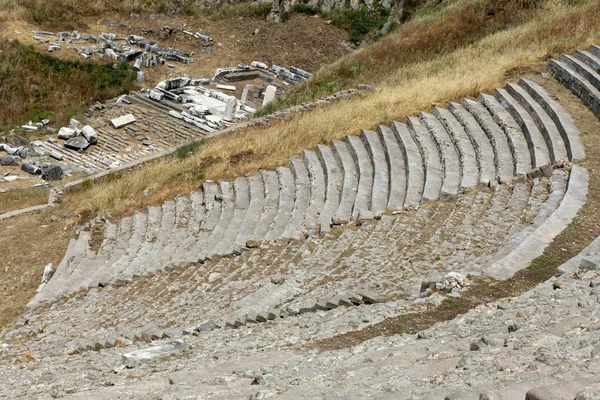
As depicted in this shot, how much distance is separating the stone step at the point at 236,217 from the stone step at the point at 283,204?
567mm

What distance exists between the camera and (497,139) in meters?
11.2

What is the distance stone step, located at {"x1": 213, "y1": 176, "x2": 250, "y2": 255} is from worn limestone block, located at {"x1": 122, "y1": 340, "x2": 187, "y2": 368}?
3204 millimetres

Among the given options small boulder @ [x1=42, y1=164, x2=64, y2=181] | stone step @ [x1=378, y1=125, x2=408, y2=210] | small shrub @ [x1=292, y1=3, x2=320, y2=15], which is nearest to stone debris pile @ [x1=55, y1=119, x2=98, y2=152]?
small boulder @ [x1=42, y1=164, x2=64, y2=181]

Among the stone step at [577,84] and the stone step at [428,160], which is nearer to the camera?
the stone step at [428,160]

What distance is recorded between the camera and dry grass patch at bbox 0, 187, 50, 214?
46.4 feet

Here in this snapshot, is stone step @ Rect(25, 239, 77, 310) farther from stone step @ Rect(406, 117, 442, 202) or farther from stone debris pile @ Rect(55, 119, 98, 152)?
stone debris pile @ Rect(55, 119, 98, 152)

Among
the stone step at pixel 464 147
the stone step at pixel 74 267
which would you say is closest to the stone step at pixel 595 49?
the stone step at pixel 464 147

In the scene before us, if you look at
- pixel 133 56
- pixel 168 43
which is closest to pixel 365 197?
pixel 133 56

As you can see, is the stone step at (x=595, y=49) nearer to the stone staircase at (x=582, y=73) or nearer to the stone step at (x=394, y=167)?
the stone staircase at (x=582, y=73)

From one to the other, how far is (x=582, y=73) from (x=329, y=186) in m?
5.62

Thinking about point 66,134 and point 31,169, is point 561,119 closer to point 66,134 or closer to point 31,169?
point 31,169

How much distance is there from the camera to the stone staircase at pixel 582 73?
39.9ft

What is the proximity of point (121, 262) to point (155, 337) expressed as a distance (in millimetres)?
3604

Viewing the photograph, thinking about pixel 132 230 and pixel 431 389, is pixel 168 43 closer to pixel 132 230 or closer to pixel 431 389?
pixel 132 230
